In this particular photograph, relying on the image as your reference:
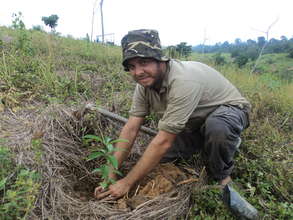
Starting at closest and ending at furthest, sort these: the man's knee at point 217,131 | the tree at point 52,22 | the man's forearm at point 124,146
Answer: the man's knee at point 217,131, the man's forearm at point 124,146, the tree at point 52,22

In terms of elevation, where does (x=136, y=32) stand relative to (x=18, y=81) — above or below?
above

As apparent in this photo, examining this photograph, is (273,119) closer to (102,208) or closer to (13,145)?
(102,208)

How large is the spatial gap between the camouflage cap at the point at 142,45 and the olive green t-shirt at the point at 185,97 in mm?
208

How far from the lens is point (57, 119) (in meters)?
2.11

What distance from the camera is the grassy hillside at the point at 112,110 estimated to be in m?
1.44

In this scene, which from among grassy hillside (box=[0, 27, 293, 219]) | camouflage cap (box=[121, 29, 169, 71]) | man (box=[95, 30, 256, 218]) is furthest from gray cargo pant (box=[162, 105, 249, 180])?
camouflage cap (box=[121, 29, 169, 71])

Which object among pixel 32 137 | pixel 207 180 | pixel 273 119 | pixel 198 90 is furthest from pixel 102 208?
pixel 273 119

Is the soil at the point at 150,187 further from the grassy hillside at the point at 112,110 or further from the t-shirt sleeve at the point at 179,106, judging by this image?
the t-shirt sleeve at the point at 179,106

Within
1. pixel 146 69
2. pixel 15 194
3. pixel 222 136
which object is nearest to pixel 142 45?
pixel 146 69

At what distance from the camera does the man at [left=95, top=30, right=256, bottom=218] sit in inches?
66.6

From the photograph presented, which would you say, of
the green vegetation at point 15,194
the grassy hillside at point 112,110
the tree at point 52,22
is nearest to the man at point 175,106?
the grassy hillside at point 112,110

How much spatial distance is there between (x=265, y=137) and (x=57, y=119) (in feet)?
7.74

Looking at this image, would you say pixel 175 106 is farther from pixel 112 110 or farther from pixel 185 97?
pixel 112 110

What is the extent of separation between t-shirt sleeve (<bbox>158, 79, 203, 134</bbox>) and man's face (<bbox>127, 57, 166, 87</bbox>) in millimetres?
177
